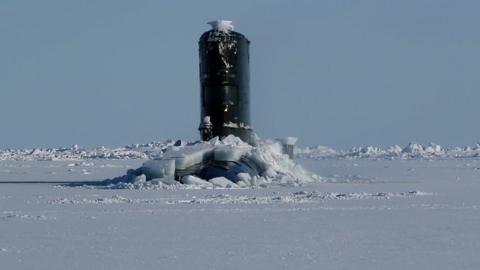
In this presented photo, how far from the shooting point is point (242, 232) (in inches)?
464

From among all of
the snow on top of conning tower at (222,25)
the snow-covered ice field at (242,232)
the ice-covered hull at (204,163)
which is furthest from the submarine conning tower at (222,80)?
the snow-covered ice field at (242,232)

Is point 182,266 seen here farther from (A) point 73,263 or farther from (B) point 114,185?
(B) point 114,185

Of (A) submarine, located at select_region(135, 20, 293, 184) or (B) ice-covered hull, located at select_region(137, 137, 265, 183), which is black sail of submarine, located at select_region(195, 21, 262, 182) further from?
(B) ice-covered hull, located at select_region(137, 137, 265, 183)

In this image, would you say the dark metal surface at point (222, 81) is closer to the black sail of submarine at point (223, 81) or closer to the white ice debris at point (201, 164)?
the black sail of submarine at point (223, 81)

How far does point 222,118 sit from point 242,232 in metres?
16.2

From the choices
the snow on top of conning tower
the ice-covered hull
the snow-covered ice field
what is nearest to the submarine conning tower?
the snow on top of conning tower

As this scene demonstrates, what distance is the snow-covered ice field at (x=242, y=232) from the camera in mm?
8977

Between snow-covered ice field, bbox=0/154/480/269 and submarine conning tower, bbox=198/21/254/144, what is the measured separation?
8.45 meters

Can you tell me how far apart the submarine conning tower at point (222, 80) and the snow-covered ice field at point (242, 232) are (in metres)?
8.45

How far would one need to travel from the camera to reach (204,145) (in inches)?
1043

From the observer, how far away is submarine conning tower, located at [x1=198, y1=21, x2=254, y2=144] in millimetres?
27594

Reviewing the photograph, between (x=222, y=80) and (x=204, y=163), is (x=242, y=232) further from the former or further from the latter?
(x=222, y=80)

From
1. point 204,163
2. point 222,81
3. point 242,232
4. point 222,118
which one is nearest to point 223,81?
point 222,81

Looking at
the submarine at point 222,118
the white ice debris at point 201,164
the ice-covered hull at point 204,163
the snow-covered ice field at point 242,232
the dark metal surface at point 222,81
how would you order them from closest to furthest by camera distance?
1. the snow-covered ice field at point 242,232
2. the white ice debris at point 201,164
3. the ice-covered hull at point 204,163
4. the submarine at point 222,118
5. the dark metal surface at point 222,81
